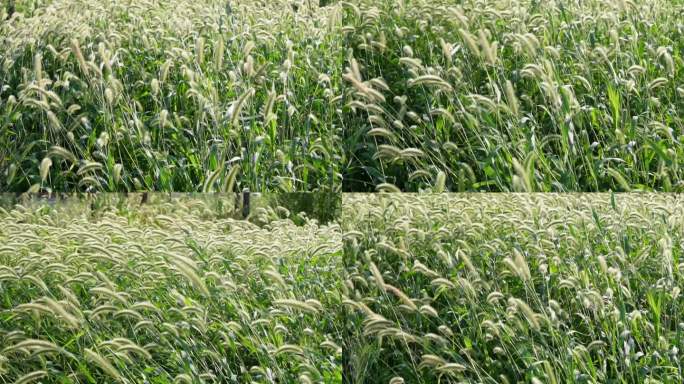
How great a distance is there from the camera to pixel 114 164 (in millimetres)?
3020

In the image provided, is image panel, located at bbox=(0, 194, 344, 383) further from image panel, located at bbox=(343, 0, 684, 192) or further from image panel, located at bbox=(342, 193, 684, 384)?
image panel, located at bbox=(343, 0, 684, 192)

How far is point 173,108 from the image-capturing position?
3.16 metres

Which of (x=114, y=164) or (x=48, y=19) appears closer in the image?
(x=114, y=164)

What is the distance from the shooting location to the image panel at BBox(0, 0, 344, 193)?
2996 mm

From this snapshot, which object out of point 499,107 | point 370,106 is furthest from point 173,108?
point 499,107

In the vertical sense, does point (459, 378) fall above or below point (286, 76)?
below

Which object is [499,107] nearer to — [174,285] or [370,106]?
[370,106]

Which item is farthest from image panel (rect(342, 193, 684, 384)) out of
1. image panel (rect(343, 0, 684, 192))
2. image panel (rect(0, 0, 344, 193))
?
image panel (rect(0, 0, 344, 193))

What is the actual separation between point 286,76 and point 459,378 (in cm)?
136

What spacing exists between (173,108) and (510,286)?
1.53 m

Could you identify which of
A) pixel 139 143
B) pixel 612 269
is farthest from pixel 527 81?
pixel 139 143

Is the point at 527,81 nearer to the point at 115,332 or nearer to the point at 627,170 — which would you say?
the point at 627,170

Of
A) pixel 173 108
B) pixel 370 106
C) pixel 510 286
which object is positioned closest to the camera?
pixel 370 106

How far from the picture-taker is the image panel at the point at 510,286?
9.38 ft
